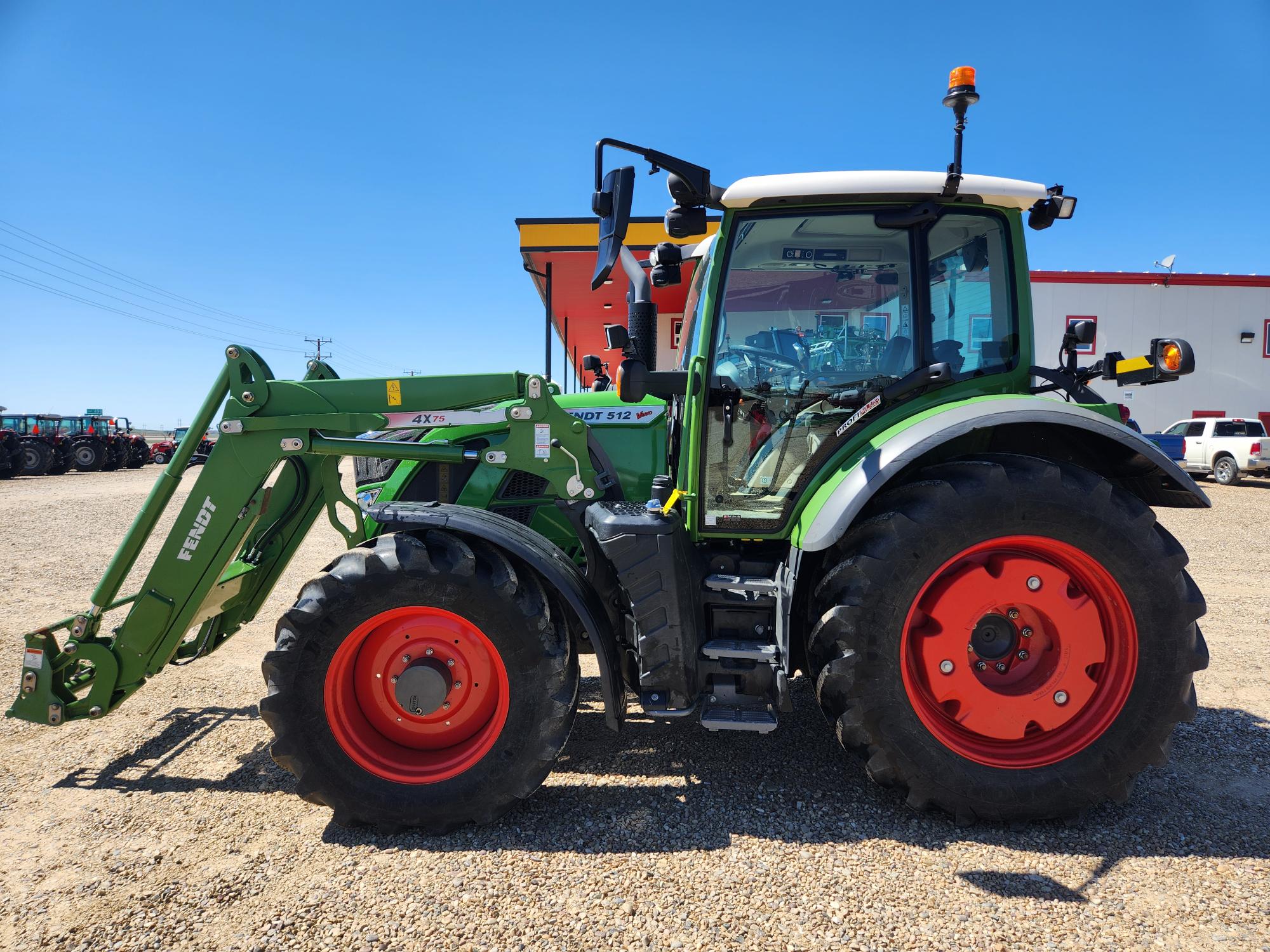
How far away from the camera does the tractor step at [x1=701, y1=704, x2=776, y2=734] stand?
2633 mm

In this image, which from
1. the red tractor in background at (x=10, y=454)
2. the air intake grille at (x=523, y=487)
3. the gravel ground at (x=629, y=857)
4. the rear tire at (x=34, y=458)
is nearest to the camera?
the gravel ground at (x=629, y=857)

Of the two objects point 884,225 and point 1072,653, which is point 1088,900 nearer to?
point 1072,653

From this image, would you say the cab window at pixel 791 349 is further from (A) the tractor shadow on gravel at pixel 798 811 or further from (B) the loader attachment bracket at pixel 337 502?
(B) the loader attachment bracket at pixel 337 502

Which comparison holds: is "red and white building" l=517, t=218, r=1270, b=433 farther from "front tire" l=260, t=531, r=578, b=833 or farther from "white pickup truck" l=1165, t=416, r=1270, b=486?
"front tire" l=260, t=531, r=578, b=833

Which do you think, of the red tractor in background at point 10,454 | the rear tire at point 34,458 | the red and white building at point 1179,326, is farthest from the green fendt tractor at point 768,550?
the rear tire at point 34,458

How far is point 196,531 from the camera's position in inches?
115

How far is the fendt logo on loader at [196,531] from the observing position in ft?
9.53

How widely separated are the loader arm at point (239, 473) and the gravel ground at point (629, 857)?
0.52 meters

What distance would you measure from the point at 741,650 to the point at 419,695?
1269 mm

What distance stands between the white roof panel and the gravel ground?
2456 mm

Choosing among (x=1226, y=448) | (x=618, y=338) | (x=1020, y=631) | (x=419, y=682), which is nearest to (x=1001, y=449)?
(x=1020, y=631)

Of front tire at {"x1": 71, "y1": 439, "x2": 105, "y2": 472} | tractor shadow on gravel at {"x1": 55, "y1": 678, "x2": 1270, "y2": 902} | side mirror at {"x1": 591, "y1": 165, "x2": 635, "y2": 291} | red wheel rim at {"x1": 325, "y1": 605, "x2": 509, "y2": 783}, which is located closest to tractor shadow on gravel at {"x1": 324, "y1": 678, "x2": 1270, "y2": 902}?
tractor shadow on gravel at {"x1": 55, "y1": 678, "x2": 1270, "y2": 902}

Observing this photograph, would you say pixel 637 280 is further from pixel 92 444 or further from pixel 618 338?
pixel 92 444

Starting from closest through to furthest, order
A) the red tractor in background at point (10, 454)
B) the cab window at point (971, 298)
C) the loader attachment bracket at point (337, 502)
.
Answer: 1. the cab window at point (971, 298)
2. the loader attachment bracket at point (337, 502)
3. the red tractor in background at point (10, 454)
